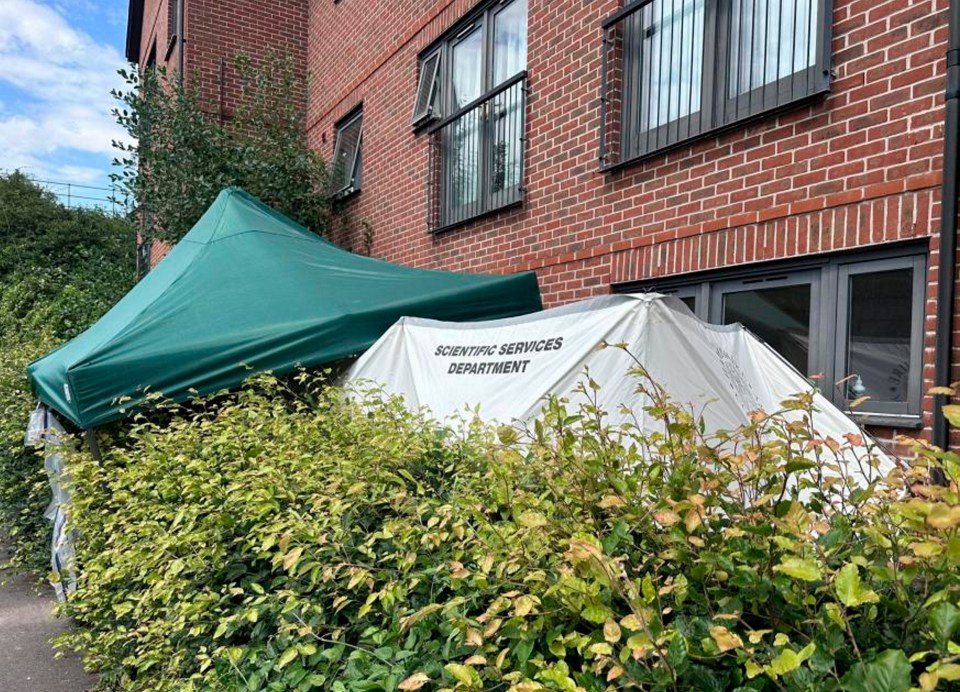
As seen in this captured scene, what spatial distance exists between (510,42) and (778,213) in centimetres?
373

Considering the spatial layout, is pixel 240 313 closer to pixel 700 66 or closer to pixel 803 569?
pixel 700 66

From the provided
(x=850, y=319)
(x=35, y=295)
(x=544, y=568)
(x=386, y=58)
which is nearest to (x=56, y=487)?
(x=544, y=568)

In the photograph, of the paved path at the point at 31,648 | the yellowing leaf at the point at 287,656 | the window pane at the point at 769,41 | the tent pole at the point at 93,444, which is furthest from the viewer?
the tent pole at the point at 93,444

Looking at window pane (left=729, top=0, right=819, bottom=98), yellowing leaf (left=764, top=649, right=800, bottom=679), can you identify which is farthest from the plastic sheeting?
window pane (left=729, top=0, right=819, bottom=98)

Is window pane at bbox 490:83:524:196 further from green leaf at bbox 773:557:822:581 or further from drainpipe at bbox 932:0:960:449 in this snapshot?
green leaf at bbox 773:557:822:581

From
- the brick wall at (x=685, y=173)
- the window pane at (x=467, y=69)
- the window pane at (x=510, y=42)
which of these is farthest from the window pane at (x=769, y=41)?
the window pane at (x=467, y=69)

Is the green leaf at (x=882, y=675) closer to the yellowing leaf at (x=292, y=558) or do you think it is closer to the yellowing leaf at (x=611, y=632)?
the yellowing leaf at (x=611, y=632)

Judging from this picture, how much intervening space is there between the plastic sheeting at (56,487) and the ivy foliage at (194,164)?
450cm

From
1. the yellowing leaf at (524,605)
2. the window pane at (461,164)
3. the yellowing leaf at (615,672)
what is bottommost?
the yellowing leaf at (615,672)

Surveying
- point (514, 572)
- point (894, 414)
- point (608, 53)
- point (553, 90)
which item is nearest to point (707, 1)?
point (608, 53)

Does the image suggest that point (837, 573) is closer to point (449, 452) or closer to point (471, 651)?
point (471, 651)

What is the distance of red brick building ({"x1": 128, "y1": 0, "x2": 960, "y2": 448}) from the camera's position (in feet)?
12.6

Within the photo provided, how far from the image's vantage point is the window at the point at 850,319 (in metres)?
3.84

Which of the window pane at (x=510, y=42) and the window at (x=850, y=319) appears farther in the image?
the window pane at (x=510, y=42)
